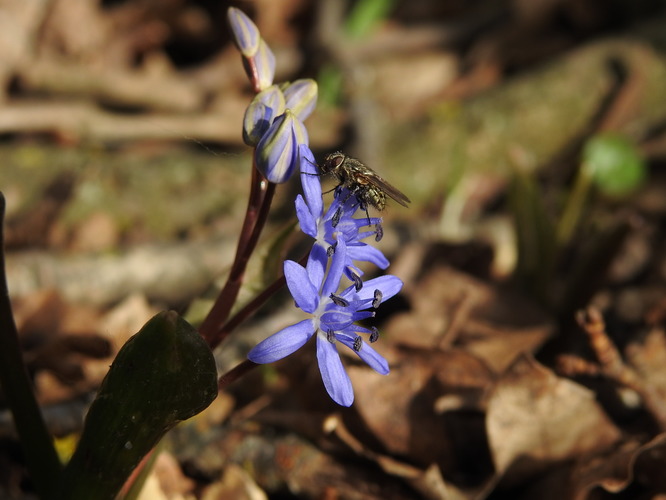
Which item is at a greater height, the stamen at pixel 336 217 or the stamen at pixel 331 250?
the stamen at pixel 336 217

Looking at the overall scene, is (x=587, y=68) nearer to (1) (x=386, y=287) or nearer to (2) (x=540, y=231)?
(2) (x=540, y=231)

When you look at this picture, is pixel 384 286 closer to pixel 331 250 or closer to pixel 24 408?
pixel 331 250

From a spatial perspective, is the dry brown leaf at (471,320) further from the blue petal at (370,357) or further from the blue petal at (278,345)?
the blue petal at (278,345)

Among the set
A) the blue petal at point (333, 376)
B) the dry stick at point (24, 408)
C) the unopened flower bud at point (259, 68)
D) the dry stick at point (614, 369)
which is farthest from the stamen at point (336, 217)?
the dry stick at point (614, 369)

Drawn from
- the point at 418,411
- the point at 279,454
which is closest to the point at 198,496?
the point at 279,454

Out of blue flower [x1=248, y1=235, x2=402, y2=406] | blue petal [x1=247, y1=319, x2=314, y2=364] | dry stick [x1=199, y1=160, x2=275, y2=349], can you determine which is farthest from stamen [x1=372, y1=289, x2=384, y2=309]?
dry stick [x1=199, y1=160, x2=275, y2=349]

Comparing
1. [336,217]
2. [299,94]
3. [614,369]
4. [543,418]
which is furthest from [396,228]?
[336,217]
